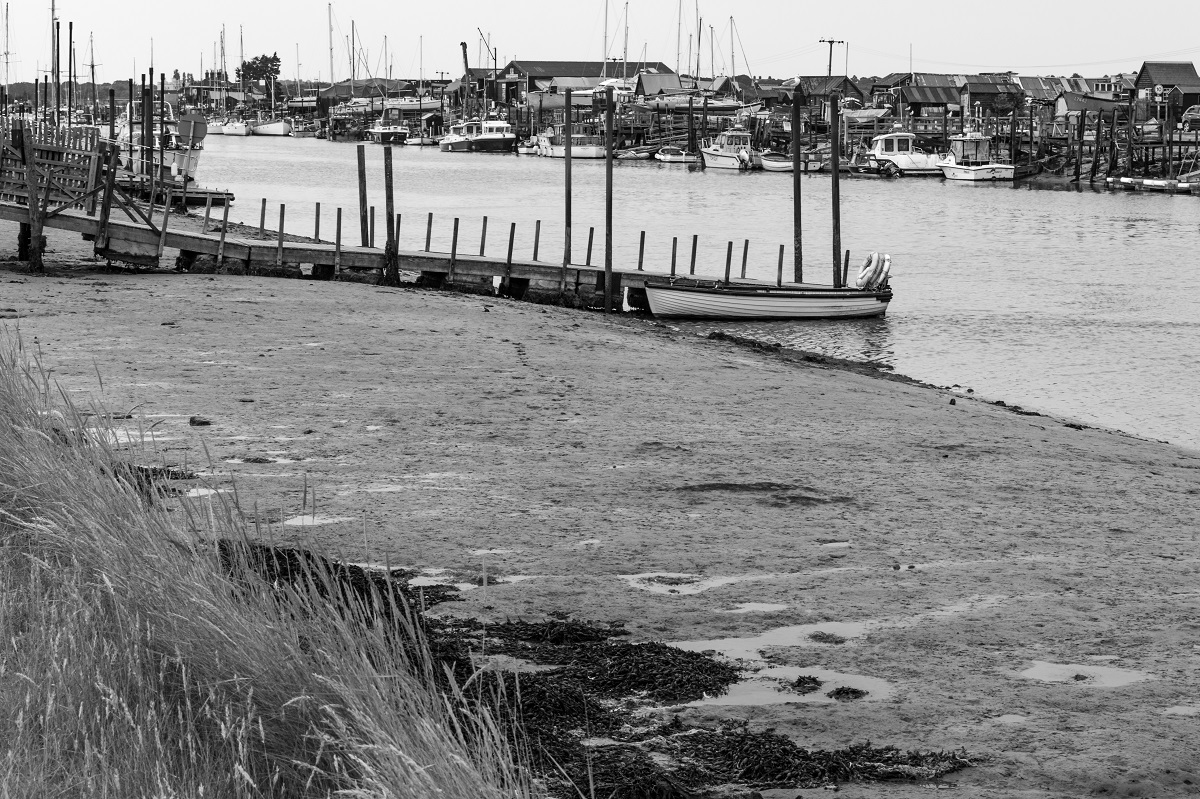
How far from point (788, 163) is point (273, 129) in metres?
109

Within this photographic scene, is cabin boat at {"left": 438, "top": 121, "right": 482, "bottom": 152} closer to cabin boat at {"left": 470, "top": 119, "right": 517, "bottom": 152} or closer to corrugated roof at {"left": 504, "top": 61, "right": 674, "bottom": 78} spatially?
cabin boat at {"left": 470, "top": 119, "right": 517, "bottom": 152}

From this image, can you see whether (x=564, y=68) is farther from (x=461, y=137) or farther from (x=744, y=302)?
(x=744, y=302)

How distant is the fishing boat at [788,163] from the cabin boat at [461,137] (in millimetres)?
46866

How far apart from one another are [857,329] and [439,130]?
14624 cm

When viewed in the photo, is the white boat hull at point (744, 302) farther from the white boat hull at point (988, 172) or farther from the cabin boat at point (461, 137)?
the cabin boat at point (461, 137)

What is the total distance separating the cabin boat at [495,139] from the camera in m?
141

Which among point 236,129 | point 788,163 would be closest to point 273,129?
point 236,129

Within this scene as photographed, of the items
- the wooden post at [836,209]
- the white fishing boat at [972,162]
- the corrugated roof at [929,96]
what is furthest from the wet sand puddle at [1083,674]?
the corrugated roof at [929,96]

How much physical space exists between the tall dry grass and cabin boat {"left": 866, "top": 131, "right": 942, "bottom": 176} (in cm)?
9776

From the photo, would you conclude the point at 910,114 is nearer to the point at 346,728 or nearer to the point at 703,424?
the point at 703,424

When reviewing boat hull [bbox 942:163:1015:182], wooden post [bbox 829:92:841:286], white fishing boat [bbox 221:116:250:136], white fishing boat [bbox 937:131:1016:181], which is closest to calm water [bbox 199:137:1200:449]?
wooden post [bbox 829:92:841:286]

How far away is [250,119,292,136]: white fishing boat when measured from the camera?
19062 centimetres

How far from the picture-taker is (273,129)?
191125 mm

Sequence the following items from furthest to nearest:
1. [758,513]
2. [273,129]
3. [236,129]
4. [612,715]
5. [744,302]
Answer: [236,129] < [273,129] < [744,302] < [758,513] < [612,715]
